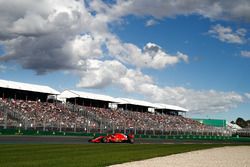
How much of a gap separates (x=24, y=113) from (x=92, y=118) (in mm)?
14723

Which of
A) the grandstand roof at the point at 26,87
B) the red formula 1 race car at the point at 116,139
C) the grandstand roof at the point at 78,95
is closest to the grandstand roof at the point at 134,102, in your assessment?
the grandstand roof at the point at 78,95

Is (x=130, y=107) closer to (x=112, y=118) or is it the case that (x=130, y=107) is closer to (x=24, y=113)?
(x=112, y=118)

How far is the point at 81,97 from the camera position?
72.0 metres

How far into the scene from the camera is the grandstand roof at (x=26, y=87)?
59.5 meters

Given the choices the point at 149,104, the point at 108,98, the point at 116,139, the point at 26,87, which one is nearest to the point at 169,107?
the point at 149,104

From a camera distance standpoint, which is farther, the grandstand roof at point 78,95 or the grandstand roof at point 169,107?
the grandstand roof at point 169,107

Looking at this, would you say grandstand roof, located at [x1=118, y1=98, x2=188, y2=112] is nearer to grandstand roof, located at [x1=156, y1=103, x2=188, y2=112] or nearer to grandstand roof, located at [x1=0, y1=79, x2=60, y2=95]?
grandstand roof, located at [x1=156, y1=103, x2=188, y2=112]

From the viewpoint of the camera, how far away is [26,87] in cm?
6325

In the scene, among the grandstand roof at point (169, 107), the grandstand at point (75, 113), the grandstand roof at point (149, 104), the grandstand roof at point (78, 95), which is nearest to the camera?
the grandstand at point (75, 113)

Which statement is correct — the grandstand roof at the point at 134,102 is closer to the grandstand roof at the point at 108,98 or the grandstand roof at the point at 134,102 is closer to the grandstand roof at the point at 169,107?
the grandstand roof at the point at 108,98

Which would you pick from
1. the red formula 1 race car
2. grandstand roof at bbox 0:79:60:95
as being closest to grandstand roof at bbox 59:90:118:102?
grandstand roof at bbox 0:79:60:95

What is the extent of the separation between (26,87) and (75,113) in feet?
31.4

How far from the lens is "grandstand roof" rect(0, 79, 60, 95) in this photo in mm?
59472

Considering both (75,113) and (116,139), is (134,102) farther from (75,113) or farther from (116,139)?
(116,139)
